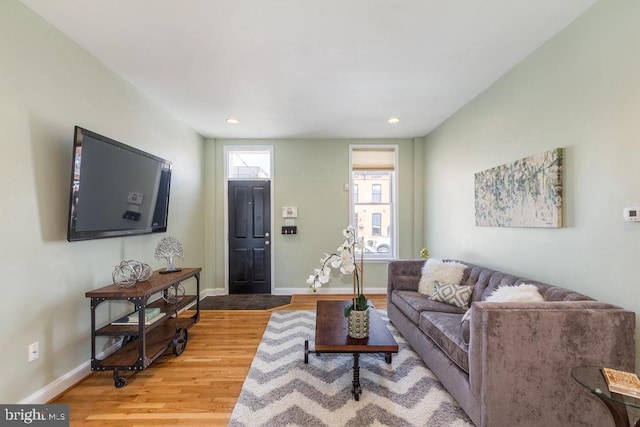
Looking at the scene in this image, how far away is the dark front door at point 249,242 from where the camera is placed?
4965mm

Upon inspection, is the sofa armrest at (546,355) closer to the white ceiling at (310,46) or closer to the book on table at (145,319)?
the white ceiling at (310,46)

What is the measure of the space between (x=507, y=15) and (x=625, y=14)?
0.62 metres

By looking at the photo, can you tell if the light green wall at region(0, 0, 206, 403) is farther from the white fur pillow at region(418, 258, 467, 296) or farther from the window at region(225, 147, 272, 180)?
the white fur pillow at region(418, 258, 467, 296)

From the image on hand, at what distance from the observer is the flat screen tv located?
6.93 ft

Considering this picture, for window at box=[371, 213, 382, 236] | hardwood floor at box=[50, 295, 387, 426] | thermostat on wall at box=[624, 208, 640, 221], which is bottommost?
hardwood floor at box=[50, 295, 387, 426]

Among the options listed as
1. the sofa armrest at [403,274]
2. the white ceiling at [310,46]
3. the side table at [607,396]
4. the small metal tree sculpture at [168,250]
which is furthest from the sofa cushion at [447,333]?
the small metal tree sculpture at [168,250]

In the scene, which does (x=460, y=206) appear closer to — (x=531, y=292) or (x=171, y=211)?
(x=531, y=292)

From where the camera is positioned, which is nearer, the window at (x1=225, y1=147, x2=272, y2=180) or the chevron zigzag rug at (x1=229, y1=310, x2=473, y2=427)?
the chevron zigzag rug at (x1=229, y1=310, x2=473, y2=427)

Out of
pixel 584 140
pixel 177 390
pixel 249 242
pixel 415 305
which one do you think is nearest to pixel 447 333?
pixel 415 305

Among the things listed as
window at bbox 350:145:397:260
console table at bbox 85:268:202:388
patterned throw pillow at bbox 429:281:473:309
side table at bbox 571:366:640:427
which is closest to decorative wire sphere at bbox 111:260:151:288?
console table at bbox 85:268:202:388

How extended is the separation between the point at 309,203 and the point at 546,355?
3.84 m

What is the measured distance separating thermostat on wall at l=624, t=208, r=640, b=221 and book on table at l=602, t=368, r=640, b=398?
2.96ft

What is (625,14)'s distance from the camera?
5.56ft

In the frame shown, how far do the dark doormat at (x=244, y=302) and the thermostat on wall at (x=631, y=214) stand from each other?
387 centimetres
